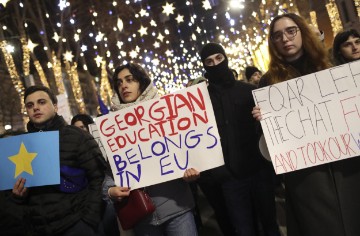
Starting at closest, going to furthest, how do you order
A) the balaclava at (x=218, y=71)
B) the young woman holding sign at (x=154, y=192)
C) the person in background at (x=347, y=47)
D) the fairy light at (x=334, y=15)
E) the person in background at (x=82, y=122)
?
the young woman holding sign at (x=154, y=192) → the balaclava at (x=218, y=71) → the person in background at (x=347, y=47) → the person in background at (x=82, y=122) → the fairy light at (x=334, y=15)

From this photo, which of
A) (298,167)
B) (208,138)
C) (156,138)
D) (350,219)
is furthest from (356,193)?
(156,138)

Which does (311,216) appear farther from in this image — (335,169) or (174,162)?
(174,162)

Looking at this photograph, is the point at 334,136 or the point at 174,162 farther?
the point at 174,162

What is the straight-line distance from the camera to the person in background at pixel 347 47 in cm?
470

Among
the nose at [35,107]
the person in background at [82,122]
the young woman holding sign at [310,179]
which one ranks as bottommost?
the young woman holding sign at [310,179]

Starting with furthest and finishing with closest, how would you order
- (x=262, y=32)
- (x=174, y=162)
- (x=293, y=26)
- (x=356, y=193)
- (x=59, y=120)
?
(x=262, y=32)
(x=59, y=120)
(x=174, y=162)
(x=293, y=26)
(x=356, y=193)

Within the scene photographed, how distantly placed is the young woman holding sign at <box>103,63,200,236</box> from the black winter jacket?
0.75 m

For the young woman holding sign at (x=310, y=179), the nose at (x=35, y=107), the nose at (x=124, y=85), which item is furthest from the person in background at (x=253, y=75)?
the nose at (x=35, y=107)

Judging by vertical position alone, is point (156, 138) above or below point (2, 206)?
above

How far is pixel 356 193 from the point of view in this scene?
9.00 ft

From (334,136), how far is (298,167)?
353mm

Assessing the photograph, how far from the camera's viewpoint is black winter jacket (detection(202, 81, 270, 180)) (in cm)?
395

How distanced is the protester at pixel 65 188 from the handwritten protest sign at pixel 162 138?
0.21m

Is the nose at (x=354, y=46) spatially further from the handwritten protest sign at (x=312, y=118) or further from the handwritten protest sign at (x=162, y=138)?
the handwritten protest sign at (x=162, y=138)
